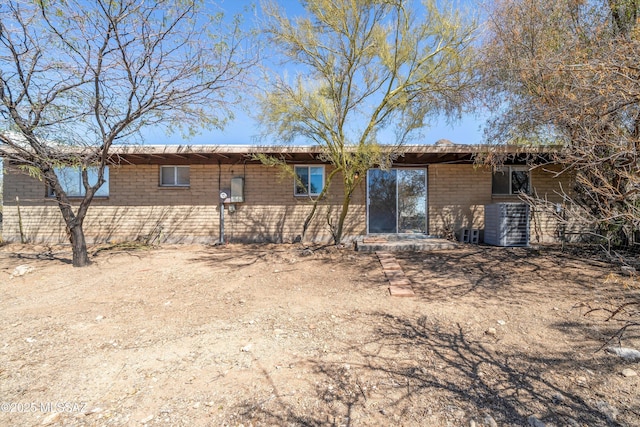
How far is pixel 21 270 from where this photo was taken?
233 inches

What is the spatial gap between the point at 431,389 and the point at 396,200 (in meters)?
7.33

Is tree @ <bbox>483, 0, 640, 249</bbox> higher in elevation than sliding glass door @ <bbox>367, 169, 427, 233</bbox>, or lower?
higher

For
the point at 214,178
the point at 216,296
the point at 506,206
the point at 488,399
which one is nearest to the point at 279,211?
the point at 214,178

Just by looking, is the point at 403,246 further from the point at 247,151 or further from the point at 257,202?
the point at 247,151

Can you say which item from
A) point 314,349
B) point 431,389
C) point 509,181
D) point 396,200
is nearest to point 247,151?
point 396,200

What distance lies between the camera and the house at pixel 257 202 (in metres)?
9.15

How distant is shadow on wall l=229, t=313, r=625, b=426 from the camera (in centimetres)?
207

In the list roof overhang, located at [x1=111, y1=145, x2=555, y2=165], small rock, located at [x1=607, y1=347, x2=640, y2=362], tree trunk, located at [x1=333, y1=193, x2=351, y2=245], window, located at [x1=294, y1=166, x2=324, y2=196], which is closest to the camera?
small rock, located at [x1=607, y1=347, x2=640, y2=362]

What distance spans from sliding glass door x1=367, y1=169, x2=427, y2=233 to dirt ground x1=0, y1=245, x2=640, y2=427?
3.50 meters

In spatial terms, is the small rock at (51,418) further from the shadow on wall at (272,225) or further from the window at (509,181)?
the window at (509,181)

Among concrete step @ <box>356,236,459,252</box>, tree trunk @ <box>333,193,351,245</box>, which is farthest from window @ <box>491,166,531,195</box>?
tree trunk @ <box>333,193,351,245</box>

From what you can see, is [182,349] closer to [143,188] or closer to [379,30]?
[379,30]

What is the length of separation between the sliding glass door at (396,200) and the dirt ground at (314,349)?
11.5ft

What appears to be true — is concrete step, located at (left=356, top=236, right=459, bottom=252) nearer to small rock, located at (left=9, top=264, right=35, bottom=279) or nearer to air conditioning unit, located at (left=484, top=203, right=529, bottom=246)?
air conditioning unit, located at (left=484, top=203, right=529, bottom=246)
